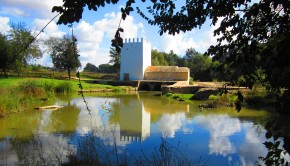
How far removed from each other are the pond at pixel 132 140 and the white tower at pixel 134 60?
30750 millimetres

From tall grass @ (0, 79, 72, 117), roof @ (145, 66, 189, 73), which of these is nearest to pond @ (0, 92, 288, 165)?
tall grass @ (0, 79, 72, 117)

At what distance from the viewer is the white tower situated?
45438 mm

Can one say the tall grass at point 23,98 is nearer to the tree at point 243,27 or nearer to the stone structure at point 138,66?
the tree at point 243,27

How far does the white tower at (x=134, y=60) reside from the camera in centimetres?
4544

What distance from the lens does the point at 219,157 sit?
7395 millimetres

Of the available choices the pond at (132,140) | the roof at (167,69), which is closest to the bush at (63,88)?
the pond at (132,140)

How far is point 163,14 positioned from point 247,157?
4859 millimetres

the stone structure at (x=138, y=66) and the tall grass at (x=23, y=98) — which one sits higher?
the stone structure at (x=138, y=66)

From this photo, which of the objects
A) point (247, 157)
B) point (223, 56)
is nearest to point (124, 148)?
point (247, 157)

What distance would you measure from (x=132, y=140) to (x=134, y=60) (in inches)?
1458

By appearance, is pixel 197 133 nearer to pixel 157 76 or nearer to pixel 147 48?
pixel 157 76

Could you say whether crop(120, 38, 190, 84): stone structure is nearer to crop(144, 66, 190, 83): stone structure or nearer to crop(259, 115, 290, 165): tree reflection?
crop(144, 66, 190, 83): stone structure

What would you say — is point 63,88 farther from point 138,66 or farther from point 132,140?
point 132,140

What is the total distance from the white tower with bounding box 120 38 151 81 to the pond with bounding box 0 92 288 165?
1211 inches
